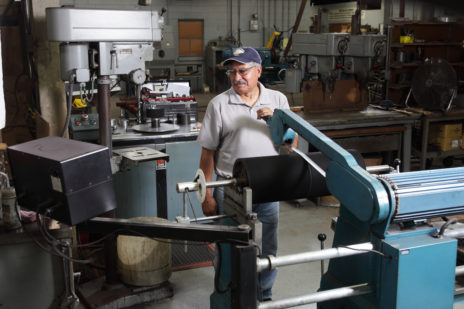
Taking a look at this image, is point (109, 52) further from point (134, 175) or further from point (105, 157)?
point (105, 157)

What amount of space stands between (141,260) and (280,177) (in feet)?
4.19

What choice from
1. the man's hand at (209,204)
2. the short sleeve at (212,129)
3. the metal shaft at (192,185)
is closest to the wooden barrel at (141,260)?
the man's hand at (209,204)

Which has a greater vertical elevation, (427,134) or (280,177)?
(280,177)

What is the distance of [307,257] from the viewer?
3.64 ft

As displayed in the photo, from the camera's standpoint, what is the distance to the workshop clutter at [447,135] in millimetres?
4406

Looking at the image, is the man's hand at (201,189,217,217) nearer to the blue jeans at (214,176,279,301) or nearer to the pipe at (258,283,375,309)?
the blue jeans at (214,176,279,301)

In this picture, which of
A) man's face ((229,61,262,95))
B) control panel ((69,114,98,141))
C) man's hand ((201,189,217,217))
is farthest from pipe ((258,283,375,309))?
control panel ((69,114,98,141))

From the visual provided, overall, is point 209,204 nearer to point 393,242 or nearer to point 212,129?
point 212,129

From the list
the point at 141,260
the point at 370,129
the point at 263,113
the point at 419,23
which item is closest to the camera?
the point at 263,113

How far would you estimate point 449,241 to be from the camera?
1135mm

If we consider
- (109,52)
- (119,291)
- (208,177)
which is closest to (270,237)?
(208,177)

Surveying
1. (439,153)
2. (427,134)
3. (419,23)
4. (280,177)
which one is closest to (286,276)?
(280,177)

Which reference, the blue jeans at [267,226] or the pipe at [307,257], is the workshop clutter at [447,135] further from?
the pipe at [307,257]

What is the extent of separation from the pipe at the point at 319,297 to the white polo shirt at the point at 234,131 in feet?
3.26
